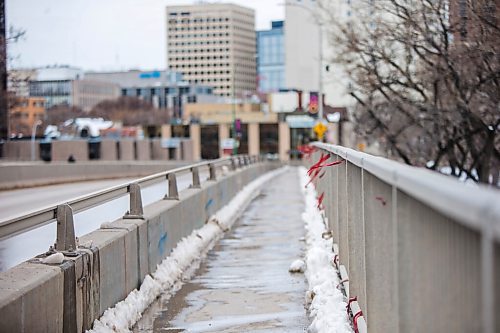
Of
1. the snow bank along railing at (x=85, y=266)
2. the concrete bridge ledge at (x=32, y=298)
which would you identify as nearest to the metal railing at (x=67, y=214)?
the snow bank along railing at (x=85, y=266)

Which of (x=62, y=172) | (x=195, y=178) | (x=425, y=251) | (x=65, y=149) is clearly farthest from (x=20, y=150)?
(x=425, y=251)

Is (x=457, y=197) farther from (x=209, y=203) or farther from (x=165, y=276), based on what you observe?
(x=209, y=203)

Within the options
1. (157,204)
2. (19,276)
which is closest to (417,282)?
(19,276)

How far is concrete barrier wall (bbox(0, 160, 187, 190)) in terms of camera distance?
33.9 metres

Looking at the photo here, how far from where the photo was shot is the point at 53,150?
8300cm

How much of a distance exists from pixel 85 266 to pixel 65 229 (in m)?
0.38

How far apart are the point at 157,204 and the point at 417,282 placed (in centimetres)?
888

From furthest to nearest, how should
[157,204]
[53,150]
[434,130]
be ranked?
[53,150]
[434,130]
[157,204]

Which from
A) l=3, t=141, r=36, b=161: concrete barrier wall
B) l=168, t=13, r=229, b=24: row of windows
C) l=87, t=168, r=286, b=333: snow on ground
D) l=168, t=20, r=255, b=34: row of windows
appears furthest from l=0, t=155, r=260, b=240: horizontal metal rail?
l=168, t=20, r=255, b=34: row of windows

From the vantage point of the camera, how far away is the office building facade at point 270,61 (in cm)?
16050

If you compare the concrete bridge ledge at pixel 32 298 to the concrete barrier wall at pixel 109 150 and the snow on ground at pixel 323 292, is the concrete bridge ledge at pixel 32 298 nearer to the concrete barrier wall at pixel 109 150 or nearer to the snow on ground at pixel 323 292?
the snow on ground at pixel 323 292

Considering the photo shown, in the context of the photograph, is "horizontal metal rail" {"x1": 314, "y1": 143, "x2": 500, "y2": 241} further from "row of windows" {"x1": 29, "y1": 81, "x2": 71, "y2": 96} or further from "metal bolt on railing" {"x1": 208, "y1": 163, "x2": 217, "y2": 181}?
"row of windows" {"x1": 29, "y1": 81, "x2": 71, "y2": 96}

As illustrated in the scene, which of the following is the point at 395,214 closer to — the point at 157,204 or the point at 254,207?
the point at 157,204

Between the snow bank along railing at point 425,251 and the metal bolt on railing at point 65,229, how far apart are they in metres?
2.51
